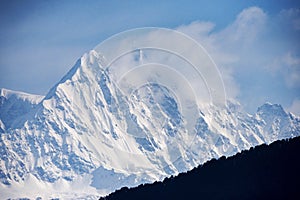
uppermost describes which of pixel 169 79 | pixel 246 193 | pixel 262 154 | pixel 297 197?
pixel 169 79

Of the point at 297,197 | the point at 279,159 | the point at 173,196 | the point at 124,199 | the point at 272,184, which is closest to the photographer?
the point at 297,197

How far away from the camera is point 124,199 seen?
383 feet

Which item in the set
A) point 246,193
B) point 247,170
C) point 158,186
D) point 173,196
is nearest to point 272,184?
point 246,193

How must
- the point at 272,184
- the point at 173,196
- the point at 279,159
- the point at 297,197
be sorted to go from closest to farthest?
the point at 297,197 < the point at 272,184 < the point at 279,159 < the point at 173,196

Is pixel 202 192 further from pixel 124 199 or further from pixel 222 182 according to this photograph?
pixel 124 199

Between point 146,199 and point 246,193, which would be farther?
point 146,199

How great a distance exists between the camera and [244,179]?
3824 inches

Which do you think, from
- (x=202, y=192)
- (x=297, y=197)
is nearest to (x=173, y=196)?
(x=202, y=192)

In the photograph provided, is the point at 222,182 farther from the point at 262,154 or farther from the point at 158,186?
the point at 158,186

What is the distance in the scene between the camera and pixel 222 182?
10138cm

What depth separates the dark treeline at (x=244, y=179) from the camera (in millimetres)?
89500

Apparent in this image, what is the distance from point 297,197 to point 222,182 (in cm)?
2054

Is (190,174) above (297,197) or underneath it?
above

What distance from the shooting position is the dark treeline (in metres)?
89.5
